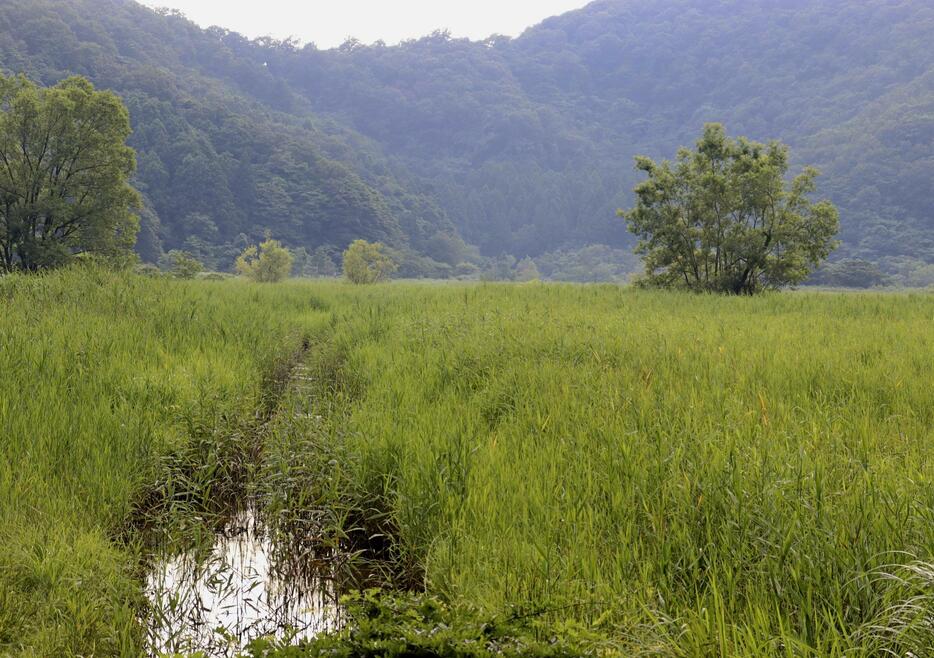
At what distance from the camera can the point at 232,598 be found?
3.02 meters

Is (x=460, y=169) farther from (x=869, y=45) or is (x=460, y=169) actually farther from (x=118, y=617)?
(x=118, y=617)

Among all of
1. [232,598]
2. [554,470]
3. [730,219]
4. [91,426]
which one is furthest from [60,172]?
[554,470]

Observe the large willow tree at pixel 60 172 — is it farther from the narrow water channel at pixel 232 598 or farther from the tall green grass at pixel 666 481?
the narrow water channel at pixel 232 598

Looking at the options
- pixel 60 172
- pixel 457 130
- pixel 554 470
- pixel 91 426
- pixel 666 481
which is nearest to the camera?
pixel 666 481

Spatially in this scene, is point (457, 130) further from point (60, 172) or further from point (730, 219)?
point (730, 219)

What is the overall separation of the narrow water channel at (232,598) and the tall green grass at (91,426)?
0.15 meters

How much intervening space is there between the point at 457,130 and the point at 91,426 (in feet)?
643

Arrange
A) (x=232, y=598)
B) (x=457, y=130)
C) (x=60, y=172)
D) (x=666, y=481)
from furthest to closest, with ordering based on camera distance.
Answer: (x=457, y=130), (x=60, y=172), (x=666, y=481), (x=232, y=598)

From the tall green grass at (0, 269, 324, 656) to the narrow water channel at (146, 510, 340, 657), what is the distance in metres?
0.15

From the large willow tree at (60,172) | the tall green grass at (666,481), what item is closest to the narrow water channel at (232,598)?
the tall green grass at (666,481)

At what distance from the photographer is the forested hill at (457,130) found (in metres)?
97.2

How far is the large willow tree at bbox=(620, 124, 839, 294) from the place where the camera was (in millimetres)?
19453

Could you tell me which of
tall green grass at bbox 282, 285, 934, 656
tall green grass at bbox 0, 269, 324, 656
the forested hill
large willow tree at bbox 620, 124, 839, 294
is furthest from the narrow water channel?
the forested hill

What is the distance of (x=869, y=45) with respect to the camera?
164 meters
